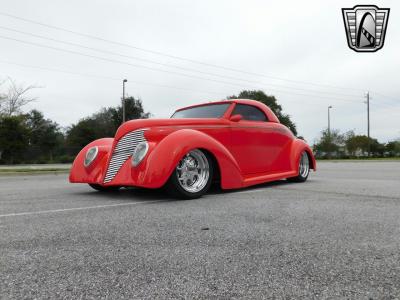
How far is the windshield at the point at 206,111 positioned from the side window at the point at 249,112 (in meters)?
0.21

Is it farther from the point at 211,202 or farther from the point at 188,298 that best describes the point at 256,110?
the point at 188,298

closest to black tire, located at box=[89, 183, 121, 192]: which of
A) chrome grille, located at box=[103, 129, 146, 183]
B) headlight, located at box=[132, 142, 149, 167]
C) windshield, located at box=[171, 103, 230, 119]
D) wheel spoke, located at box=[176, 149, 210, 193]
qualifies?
chrome grille, located at box=[103, 129, 146, 183]

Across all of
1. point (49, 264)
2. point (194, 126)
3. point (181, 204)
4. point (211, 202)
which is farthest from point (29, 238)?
point (194, 126)

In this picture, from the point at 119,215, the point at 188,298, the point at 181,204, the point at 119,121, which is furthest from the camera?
the point at 119,121

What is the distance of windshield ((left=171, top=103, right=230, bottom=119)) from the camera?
16.8 feet

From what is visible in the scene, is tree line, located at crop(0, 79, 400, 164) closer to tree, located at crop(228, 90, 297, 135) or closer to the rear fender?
tree, located at crop(228, 90, 297, 135)

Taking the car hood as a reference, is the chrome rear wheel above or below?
below

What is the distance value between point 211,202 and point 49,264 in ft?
7.48

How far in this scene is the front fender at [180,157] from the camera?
3668 millimetres

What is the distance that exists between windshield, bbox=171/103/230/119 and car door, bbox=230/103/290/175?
0.22 meters

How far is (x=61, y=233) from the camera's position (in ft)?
7.50

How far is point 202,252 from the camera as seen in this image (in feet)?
6.05

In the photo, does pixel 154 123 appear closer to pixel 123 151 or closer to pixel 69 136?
pixel 123 151

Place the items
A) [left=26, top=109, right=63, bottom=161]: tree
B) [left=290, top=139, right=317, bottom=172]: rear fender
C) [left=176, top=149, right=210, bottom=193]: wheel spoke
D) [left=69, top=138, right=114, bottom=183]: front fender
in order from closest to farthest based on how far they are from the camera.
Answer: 1. [left=176, top=149, right=210, bottom=193]: wheel spoke
2. [left=69, top=138, right=114, bottom=183]: front fender
3. [left=290, top=139, right=317, bottom=172]: rear fender
4. [left=26, top=109, right=63, bottom=161]: tree
